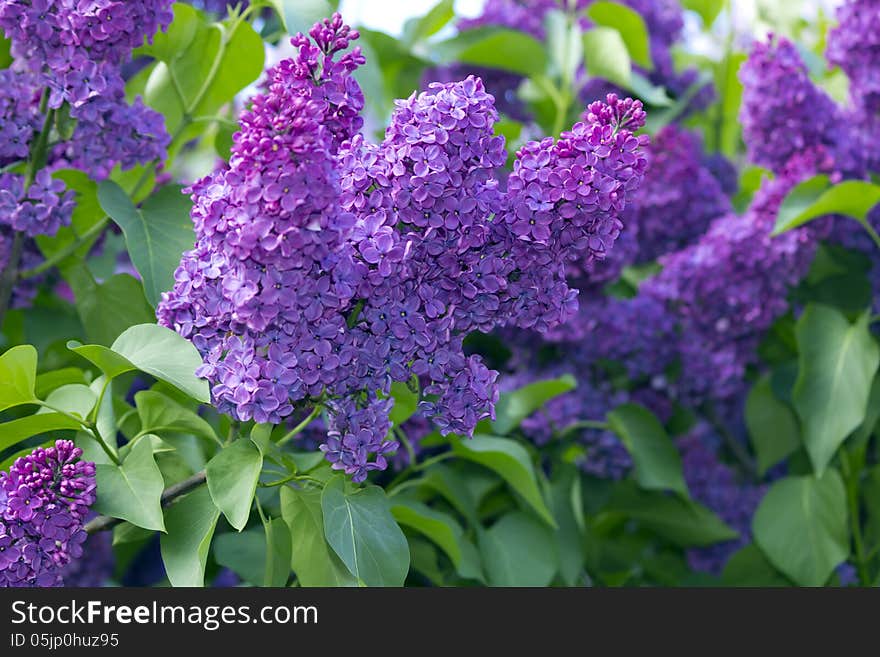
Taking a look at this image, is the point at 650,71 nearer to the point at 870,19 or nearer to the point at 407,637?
the point at 870,19

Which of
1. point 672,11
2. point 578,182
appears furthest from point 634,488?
point 672,11

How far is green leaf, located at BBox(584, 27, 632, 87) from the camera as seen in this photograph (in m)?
1.57

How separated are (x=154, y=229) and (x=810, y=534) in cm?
99

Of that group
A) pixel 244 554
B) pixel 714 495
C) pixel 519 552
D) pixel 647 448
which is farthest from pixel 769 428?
pixel 244 554

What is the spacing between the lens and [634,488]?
1.54 m

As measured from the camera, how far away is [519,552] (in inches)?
49.6

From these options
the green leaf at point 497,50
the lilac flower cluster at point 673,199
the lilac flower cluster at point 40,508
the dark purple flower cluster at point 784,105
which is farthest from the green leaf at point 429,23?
the lilac flower cluster at point 40,508

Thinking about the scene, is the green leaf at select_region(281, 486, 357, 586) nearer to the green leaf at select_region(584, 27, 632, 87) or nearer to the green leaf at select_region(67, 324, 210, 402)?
the green leaf at select_region(67, 324, 210, 402)

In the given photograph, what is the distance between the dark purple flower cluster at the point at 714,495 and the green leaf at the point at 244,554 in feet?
2.46

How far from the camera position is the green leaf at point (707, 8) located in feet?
6.72

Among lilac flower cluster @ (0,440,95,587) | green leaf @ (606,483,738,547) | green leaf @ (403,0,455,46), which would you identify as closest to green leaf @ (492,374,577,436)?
green leaf @ (606,483,738,547)

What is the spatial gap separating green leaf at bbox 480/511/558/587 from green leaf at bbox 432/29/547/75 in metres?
0.76

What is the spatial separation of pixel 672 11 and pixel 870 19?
0.63 meters

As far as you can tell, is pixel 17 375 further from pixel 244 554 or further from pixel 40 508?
pixel 244 554
